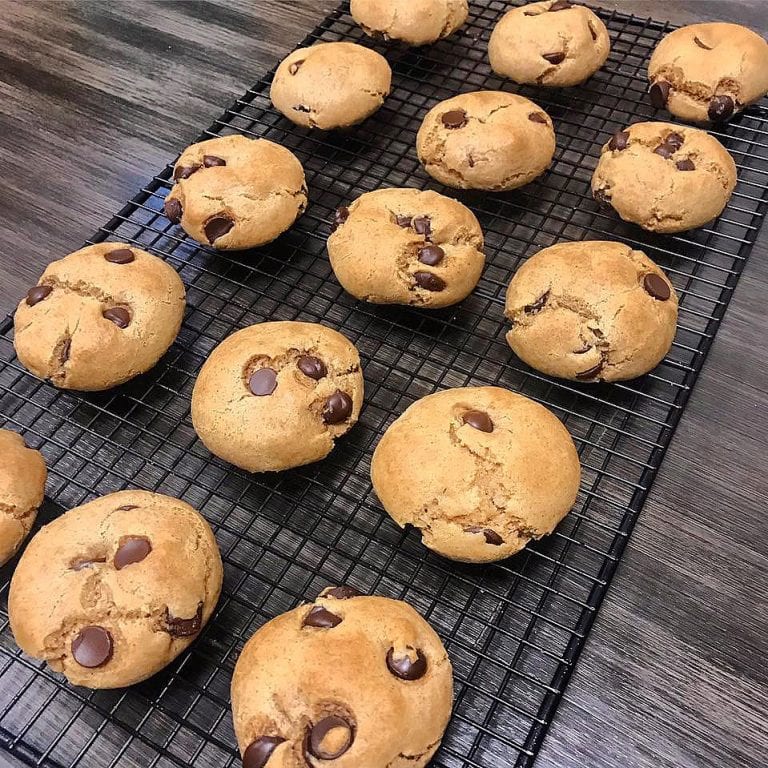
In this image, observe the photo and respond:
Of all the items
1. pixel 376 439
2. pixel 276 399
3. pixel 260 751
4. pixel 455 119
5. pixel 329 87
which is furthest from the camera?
pixel 329 87

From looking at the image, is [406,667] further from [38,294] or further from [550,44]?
[550,44]

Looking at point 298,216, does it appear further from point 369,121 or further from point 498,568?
point 498,568

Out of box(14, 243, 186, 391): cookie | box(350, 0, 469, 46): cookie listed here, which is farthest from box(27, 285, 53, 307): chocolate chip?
box(350, 0, 469, 46): cookie

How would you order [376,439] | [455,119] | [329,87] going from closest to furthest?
[376,439] < [455,119] < [329,87]

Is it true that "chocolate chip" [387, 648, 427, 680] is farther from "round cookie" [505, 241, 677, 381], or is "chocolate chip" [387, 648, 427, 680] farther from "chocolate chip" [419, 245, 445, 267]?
"chocolate chip" [419, 245, 445, 267]

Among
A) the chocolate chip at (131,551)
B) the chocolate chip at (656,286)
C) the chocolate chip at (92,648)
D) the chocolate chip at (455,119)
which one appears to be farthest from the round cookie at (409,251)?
the chocolate chip at (92,648)

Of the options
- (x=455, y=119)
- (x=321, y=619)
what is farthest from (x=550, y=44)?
(x=321, y=619)

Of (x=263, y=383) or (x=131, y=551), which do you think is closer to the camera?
(x=131, y=551)

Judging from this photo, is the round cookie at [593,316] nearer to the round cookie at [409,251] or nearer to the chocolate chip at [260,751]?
the round cookie at [409,251]
